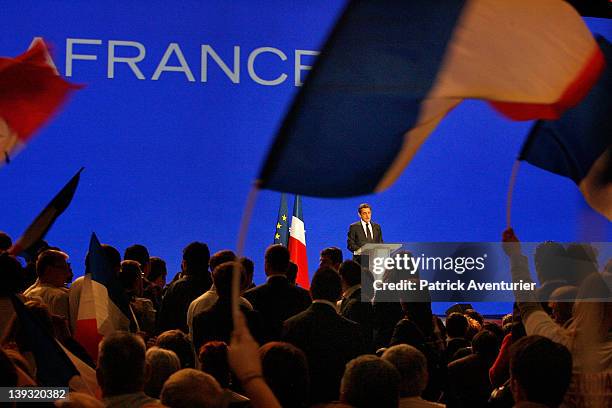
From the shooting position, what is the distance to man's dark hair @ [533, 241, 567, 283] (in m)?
3.18

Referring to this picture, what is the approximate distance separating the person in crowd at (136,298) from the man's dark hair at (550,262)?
75.0 inches

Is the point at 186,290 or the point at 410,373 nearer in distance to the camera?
the point at 410,373

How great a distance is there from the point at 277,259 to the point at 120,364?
158 cm

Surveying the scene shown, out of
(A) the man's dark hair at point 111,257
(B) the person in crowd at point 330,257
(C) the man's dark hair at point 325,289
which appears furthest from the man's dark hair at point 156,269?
(C) the man's dark hair at point 325,289

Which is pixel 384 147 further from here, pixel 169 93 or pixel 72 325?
pixel 169 93

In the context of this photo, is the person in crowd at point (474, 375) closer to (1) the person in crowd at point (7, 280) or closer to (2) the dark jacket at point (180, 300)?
(2) the dark jacket at point (180, 300)

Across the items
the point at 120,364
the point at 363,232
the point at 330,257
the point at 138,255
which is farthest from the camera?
the point at 363,232

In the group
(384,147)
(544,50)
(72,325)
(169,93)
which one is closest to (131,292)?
(72,325)

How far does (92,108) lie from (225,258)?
17.1 ft

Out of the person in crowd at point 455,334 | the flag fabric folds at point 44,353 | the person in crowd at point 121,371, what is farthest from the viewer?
the person in crowd at point 455,334

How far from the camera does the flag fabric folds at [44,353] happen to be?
2572mm

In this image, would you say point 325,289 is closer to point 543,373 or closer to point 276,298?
point 276,298

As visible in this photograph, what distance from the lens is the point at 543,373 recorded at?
2291mm

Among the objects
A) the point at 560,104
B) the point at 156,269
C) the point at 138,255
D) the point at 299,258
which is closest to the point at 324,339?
the point at 560,104
